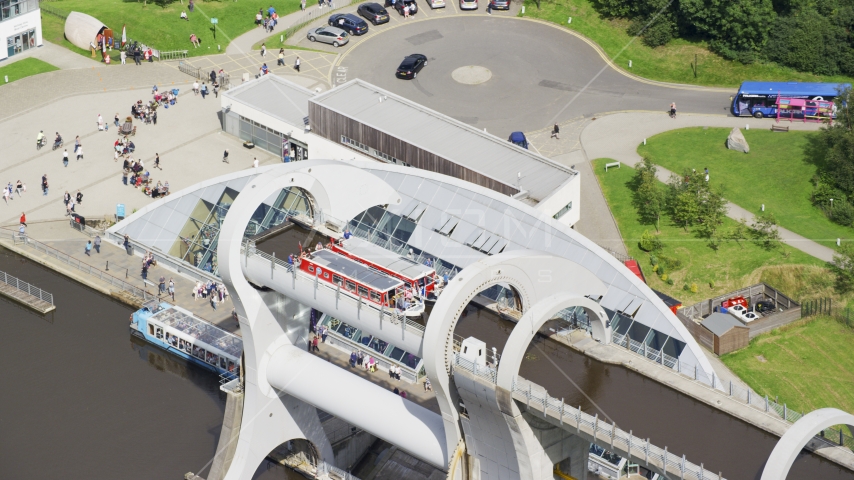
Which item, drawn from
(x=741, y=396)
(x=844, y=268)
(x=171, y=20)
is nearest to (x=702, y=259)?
(x=844, y=268)

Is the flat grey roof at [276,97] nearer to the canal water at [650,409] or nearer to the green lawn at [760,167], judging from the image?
the green lawn at [760,167]

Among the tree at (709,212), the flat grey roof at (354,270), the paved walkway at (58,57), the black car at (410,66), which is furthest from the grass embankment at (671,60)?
the flat grey roof at (354,270)

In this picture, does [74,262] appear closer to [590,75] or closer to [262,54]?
[262,54]

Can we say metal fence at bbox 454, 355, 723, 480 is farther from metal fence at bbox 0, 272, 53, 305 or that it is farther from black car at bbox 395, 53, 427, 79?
black car at bbox 395, 53, 427, 79

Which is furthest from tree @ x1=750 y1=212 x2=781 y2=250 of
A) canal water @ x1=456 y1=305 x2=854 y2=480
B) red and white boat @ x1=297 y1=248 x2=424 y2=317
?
red and white boat @ x1=297 y1=248 x2=424 y2=317

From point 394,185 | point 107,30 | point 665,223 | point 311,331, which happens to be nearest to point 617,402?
point 311,331

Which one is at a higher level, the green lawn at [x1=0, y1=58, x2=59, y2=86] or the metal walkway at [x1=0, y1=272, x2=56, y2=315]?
the green lawn at [x1=0, y1=58, x2=59, y2=86]
